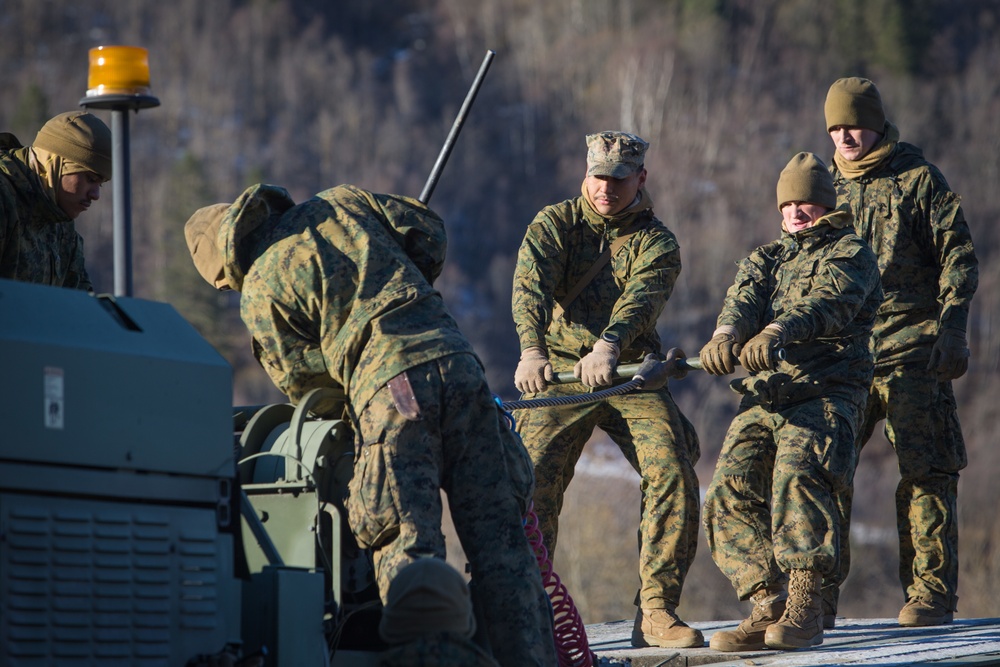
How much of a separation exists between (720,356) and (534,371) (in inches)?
29.8

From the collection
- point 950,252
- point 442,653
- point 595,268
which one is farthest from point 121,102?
point 950,252

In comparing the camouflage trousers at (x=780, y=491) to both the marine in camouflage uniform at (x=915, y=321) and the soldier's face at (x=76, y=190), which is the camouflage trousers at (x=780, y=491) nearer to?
the marine in camouflage uniform at (x=915, y=321)

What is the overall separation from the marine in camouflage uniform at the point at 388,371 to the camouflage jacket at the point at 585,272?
172 cm

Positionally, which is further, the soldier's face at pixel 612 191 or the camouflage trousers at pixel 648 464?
the soldier's face at pixel 612 191

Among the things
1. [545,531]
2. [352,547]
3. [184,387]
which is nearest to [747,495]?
[545,531]

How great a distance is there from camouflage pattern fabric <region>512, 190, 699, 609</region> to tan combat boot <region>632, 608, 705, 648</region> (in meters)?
0.05

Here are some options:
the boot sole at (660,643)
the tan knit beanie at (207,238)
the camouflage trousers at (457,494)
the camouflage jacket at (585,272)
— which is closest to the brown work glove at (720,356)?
the camouflage jacket at (585,272)

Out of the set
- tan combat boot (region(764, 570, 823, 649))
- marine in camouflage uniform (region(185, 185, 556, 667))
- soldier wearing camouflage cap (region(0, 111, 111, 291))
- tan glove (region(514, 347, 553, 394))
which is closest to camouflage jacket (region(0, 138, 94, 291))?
soldier wearing camouflage cap (region(0, 111, 111, 291))

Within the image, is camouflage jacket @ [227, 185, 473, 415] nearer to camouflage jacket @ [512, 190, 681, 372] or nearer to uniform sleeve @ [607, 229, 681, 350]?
uniform sleeve @ [607, 229, 681, 350]

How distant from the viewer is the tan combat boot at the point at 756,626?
6629 millimetres

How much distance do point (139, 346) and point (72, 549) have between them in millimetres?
555

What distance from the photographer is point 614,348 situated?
6.92 meters

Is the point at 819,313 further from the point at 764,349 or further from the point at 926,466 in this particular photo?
the point at 926,466

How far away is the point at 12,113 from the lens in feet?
264
